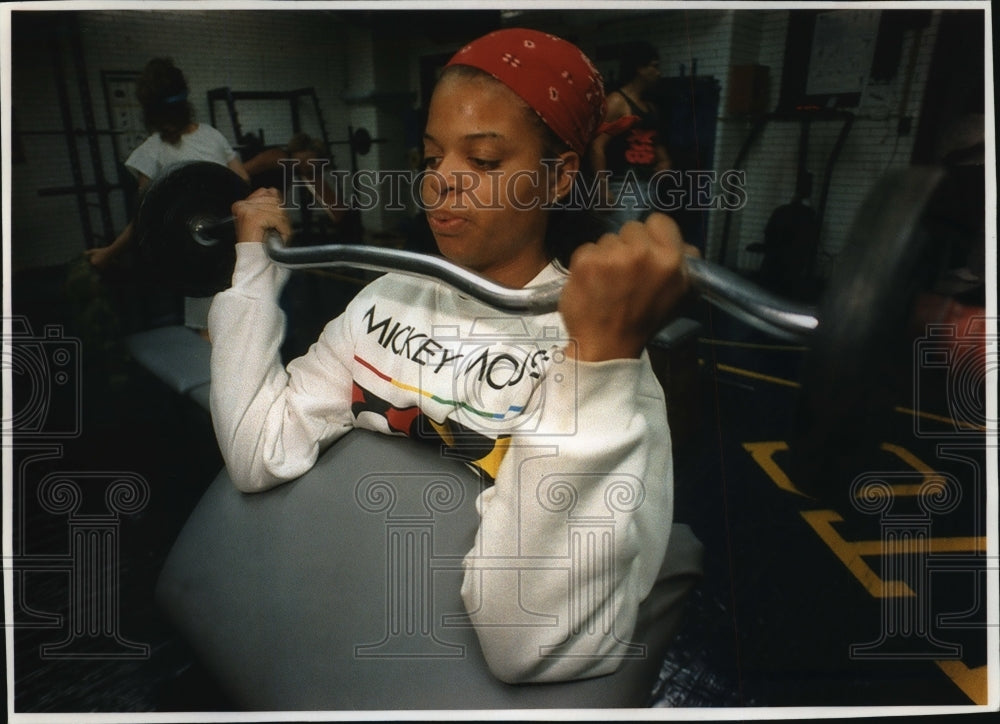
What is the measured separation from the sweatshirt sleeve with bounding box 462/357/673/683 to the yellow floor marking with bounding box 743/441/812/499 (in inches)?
4.4

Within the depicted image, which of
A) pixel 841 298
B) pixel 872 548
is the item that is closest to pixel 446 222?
pixel 841 298

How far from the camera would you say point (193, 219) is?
710 millimetres

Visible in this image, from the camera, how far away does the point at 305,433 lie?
68 centimetres

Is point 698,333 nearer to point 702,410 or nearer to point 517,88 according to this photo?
point 702,410

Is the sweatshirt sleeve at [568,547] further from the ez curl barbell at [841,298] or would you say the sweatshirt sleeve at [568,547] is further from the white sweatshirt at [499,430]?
the ez curl barbell at [841,298]

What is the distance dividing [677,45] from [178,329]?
2.09 feet

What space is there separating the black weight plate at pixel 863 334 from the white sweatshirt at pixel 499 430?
0.17 metres

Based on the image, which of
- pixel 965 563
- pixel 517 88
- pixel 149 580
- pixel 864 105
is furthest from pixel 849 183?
pixel 149 580

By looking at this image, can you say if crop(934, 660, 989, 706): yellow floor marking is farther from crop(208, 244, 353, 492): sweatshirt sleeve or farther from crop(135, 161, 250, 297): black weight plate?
crop(135, 161, 250, 297): black weight plate

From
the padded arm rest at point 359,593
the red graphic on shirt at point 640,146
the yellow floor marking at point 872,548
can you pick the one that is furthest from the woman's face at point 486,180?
the yellow floor marking at point 872,548

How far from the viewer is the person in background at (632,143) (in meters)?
0.66

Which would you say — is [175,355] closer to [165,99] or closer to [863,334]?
[165,99]

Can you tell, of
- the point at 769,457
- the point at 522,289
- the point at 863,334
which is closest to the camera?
the point at 863,334

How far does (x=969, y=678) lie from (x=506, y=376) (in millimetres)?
682
